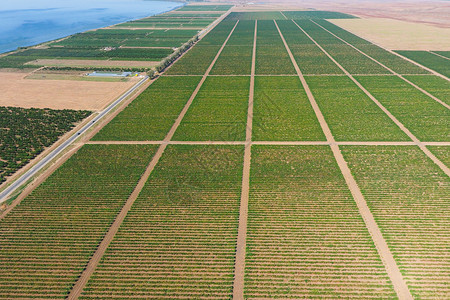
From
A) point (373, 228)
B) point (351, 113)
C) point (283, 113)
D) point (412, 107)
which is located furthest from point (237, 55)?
point (373, 228)

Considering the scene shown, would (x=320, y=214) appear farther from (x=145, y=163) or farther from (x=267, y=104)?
(x=267, y=104)

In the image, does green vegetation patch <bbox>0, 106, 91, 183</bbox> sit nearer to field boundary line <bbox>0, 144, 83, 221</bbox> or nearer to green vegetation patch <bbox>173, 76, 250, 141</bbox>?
field boundary line <bbox>0, 144, 83, 221</bbox>

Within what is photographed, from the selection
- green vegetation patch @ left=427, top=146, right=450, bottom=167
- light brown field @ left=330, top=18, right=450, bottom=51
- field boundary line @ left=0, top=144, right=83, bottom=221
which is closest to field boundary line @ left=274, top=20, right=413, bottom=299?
green vegetation patch @ left=427, top=146, right=450, bottom=167

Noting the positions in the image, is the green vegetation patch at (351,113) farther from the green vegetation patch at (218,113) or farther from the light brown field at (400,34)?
the light brown field at (400,34)

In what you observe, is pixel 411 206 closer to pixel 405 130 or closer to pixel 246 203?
pixel 246 203

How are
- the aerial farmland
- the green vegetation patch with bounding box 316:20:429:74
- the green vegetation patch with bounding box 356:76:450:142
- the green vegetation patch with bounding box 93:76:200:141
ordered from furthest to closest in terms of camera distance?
the green vegetation patch with bounding box 316:20:429:74 → the green vegetation patch with bounding box 93:76:200:141 → the green vegetation patch with bounding box 356:76:450:142 → the aerial farmland
